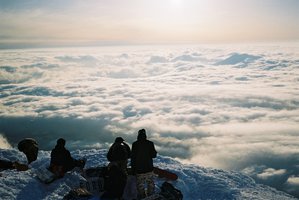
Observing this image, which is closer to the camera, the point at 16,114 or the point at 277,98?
the point at 16,114

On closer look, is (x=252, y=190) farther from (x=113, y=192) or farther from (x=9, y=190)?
(x=9, y=190)

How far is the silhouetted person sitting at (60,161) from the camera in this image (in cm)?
1062

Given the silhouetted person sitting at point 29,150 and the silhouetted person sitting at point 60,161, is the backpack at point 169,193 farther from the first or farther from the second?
the silhouetted person sitting at point 29,150

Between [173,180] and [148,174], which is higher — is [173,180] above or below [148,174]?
below

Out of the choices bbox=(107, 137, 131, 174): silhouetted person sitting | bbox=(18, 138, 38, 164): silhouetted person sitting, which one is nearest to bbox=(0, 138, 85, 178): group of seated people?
bbox=(18, 138, 38, 164): silhouetted person sitting

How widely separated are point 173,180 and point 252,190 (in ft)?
13.0

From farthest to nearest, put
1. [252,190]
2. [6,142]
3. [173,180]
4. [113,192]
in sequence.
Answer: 1. [6,142]
2. [252,190]
3. [173,180]
4. [113,192]

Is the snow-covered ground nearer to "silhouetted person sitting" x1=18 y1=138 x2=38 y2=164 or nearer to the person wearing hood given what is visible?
"silhouetted person sitting" x1=18 y1=138 x2=38 y2=164

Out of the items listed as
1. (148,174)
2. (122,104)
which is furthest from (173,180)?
(122,104)

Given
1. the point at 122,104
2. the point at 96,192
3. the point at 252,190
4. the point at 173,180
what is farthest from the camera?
the point at 122,104

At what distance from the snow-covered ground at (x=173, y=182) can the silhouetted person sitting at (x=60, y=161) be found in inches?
13.0

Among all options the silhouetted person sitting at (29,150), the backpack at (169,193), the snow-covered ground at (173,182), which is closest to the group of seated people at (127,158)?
the backpack at (169,193)

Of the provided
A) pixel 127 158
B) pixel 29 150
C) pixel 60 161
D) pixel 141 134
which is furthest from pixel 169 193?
pixel 29 150

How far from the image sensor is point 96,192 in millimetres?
9992
